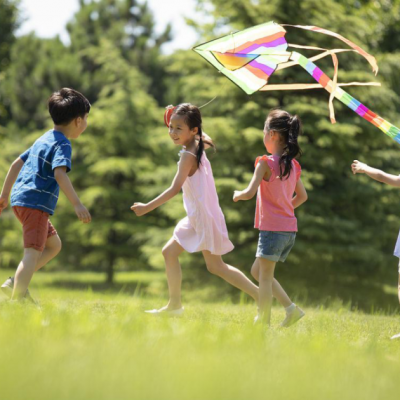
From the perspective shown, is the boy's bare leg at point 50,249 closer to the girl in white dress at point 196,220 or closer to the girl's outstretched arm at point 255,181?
the girl in white dress at point 196,220

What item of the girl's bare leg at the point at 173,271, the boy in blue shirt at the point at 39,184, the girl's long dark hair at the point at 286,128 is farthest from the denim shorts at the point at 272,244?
the boy in blue shirt at the point at 39,184

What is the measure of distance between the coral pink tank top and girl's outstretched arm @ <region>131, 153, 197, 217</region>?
0.57 meters

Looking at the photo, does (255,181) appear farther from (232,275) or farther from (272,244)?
(232,275)

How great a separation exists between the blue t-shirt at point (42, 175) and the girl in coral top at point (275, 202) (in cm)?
138

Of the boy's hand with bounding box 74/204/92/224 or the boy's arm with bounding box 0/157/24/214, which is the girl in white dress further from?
the boy's arm with bounding box 0/157/24/214

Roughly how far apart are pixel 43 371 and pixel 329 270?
12.6 metres

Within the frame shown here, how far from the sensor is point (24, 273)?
4.71 m

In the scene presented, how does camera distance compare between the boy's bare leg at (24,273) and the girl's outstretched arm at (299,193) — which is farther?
the girl's outstretched arm at (299,193)

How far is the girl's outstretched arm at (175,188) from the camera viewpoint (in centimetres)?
480

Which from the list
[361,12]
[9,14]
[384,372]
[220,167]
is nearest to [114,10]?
[9,14]

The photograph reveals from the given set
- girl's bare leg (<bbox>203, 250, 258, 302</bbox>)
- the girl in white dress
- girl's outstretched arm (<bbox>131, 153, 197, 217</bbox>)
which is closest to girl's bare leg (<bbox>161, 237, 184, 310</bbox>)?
the girl in white dress

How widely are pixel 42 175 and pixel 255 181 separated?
1.62 metres

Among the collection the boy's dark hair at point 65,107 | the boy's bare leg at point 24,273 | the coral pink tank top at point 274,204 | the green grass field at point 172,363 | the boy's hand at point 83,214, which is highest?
the boy's dark hair at point 65,107

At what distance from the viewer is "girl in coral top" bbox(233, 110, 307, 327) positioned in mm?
4828
